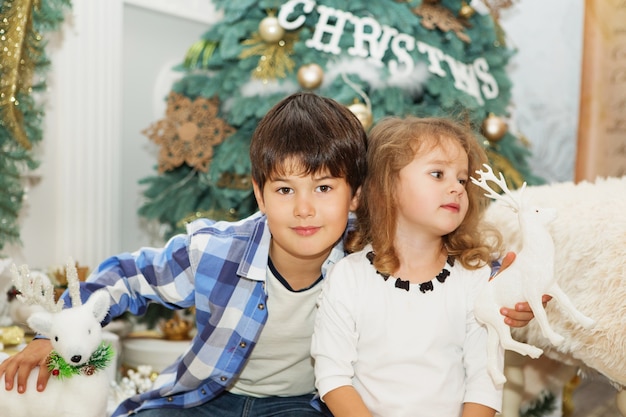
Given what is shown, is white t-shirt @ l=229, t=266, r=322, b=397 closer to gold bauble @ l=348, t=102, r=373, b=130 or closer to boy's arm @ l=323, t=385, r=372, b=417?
boy's arm @ l=323, t=385, r=372, b=417

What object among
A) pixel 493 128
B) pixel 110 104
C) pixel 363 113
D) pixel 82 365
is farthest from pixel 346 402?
pixel 110 104

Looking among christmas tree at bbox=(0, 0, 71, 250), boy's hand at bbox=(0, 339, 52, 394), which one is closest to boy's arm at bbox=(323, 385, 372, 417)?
boy's hand at bbox=(0, 339, 52, 394)

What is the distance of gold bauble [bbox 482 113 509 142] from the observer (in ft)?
6.20

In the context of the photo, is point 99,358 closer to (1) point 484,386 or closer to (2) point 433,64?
(1) point 484,386

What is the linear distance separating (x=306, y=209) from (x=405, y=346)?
25cm

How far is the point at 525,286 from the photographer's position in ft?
3.03

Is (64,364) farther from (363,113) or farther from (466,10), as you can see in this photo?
(466,10)

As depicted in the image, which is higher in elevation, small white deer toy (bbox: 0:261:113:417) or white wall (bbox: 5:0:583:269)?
white wall (bbox: 5:0:583:269)

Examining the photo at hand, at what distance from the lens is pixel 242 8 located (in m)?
1.79

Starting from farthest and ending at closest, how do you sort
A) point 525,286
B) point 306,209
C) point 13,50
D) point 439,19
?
point 439,19 < point 13,50 < point 306,209 < point 525,286

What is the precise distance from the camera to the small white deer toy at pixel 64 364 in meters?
0.94

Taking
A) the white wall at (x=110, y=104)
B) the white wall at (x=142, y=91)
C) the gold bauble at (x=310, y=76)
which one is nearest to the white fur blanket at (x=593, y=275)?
the gold bauble at (x=310, y=76)

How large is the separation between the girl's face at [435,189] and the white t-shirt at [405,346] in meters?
0.09

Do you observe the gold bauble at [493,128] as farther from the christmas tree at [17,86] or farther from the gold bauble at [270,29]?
the christmas tree at [17,86]
